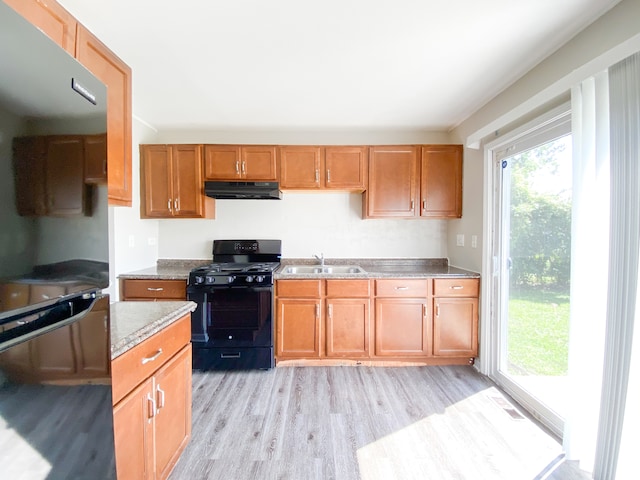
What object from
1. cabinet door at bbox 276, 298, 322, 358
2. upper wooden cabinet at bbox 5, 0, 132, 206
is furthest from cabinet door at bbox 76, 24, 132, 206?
cabinet door at bbox 276, 298, 322, 358

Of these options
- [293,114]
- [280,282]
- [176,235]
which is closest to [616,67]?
[293,114]

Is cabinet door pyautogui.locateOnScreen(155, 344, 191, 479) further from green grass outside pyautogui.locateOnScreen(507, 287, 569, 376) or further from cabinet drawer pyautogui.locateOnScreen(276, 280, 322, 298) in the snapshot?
green grass outside pyautogui.locateOnScreen(507, 287, 569, 376)

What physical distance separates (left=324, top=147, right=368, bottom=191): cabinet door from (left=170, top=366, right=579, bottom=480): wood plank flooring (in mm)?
1863

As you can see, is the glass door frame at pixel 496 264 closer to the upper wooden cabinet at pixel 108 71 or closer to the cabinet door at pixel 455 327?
the cabinet door at pixel 455 327

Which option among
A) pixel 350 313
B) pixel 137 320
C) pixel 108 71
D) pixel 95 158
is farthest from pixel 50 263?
pixel 350 313

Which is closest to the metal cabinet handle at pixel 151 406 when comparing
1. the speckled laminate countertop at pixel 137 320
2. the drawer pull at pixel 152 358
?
the drawer pull at pixel 152 358

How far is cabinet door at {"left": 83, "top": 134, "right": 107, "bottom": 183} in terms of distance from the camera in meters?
0.70

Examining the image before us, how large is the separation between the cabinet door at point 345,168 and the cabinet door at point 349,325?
3.91ft

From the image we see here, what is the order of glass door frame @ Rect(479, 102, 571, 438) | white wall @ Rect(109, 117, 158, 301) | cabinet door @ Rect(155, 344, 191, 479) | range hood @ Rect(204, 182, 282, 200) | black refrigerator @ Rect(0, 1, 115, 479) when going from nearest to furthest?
black refrigerator @ Rect(0, 1, 115, 479), cabinet door @ Rect(155, 344, 191, 479), glass door frame @ Rect(479, 102, 571, 438), white wall @ Rect(109, 117, 158, 301), range hood @ Rect(204, 182, 282, 200)

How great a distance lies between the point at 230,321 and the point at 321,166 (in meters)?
1.78

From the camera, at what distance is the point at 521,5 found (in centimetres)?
133

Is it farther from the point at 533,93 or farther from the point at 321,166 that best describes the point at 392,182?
the point at 533,93

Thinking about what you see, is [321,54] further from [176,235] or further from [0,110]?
[176,235]

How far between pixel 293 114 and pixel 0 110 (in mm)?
2277
